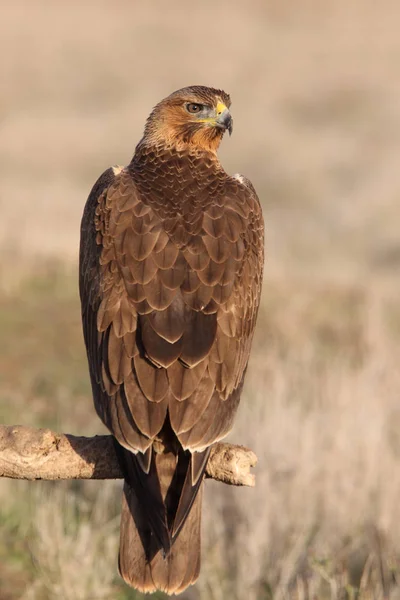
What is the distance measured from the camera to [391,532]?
258 inches

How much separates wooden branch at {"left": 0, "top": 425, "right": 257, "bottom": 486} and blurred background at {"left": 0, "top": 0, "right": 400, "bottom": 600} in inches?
44.9

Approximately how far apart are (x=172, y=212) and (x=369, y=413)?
3035 mm

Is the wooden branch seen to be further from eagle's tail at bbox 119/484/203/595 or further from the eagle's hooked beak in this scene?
the eagle's hooked beak

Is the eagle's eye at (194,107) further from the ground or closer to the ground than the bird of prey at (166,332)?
further from the ground

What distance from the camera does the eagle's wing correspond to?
423cm

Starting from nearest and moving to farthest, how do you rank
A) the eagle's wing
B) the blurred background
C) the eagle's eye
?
the eagle's wing, the eagle's eye, the blurred background

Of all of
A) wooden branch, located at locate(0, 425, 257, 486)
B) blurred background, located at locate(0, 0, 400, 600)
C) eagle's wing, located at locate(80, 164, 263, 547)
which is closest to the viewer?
wooden branch, located at locate(0, 425, 257, 486)

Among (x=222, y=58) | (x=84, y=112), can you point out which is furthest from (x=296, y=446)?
(x=222, y=58)

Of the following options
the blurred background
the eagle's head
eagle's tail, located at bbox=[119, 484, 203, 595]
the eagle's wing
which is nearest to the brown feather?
the eagle's wing

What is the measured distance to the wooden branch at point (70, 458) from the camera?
4.10m

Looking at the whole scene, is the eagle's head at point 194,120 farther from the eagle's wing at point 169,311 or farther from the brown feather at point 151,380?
the brown feather at point 151,380

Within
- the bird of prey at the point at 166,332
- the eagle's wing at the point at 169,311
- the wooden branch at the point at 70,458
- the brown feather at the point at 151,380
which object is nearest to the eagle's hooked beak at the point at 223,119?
the bird of prey at the point at 166,332

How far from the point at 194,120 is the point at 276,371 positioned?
3131 millimetres

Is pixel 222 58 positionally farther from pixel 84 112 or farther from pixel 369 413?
pixel 369 413
